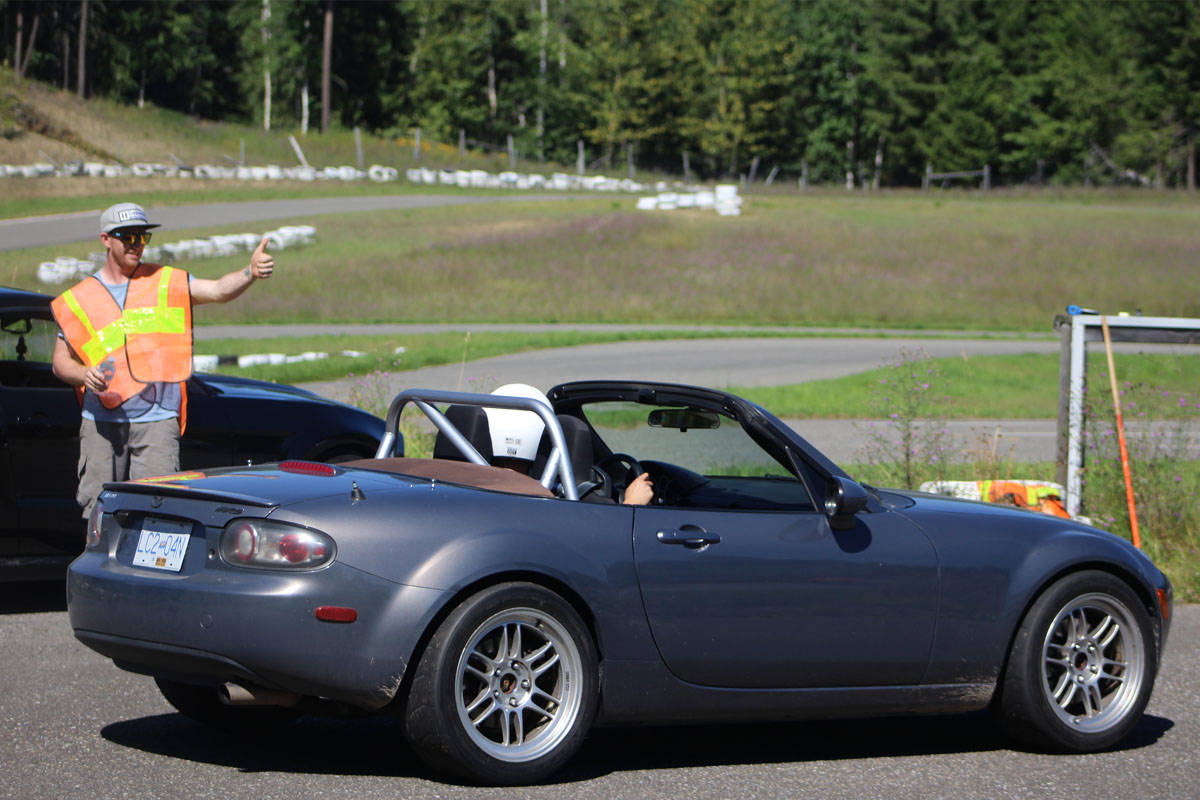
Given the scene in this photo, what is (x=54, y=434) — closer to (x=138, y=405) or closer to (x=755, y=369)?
(x=138, y=405)

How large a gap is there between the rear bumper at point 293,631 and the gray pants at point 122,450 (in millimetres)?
2321

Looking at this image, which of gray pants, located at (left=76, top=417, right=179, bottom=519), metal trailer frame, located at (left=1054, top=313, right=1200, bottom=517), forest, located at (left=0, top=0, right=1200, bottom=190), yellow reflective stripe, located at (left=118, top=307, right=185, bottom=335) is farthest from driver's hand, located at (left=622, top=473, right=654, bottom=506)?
forest, located at (left=0, top=0, right=1200, bottom=190)

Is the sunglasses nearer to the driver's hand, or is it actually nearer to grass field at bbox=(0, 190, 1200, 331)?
the driver's hand

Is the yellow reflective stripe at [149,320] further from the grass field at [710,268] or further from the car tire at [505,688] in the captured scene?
the grass field at [710,268]

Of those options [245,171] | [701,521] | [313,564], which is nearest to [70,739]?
[313,564]

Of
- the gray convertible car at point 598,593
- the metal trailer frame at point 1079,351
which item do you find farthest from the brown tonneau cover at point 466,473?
the metal trailer frame at point 1079,351

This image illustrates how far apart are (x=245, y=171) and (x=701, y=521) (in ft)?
178

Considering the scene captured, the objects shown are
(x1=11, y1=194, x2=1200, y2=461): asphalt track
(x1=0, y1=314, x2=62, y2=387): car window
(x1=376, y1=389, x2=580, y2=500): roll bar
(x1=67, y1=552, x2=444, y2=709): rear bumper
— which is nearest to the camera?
(x1=67, y1=552, x2=444, y2=709): rear bumper

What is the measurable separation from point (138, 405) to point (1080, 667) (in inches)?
171

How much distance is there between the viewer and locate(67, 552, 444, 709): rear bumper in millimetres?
4219

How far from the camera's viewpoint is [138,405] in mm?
6570

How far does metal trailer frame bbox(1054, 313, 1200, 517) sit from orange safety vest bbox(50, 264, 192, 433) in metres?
6.85

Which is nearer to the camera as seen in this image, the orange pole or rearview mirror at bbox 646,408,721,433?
rearview mirror at bbox 646,408,721,433

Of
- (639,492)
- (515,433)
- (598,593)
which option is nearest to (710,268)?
(515,433)
